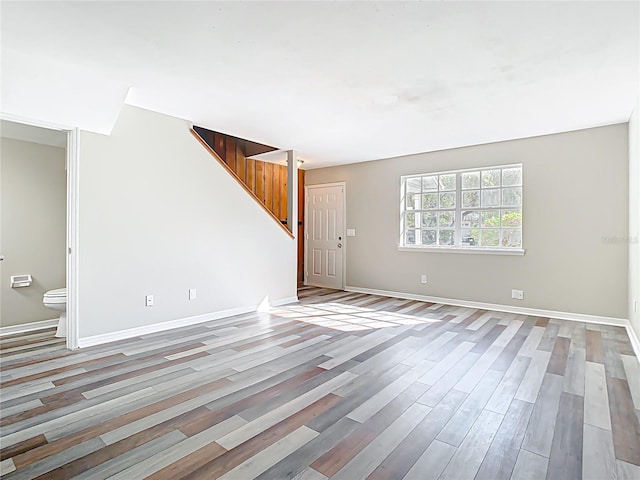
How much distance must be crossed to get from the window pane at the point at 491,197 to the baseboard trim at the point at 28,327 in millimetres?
5837

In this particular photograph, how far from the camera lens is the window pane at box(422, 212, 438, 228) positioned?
5701 millimetres

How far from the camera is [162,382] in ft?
8.47

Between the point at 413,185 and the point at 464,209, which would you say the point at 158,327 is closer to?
the point at 413,185

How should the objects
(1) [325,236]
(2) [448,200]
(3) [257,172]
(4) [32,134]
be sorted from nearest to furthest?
(4) [32,134], (2) [448,200], (3) [257,172], (1) [325,236]

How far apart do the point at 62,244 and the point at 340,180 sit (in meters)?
4.44

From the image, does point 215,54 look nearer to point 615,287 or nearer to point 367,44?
point 367,44

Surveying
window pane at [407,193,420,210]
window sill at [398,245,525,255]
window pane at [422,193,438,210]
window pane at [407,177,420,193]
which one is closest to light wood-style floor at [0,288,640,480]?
window sill at [398,245,525,255]

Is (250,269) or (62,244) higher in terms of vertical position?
(62,244)

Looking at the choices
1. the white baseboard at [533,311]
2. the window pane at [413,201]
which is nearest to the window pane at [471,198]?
the window pane at [413,201]

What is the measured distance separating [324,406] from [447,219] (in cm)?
410

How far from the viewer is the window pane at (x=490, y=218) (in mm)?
5089

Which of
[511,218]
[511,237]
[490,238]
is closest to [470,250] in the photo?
[490,238]

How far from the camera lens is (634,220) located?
362cm

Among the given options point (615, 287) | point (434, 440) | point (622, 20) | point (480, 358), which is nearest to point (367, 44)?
point (622, 20)
